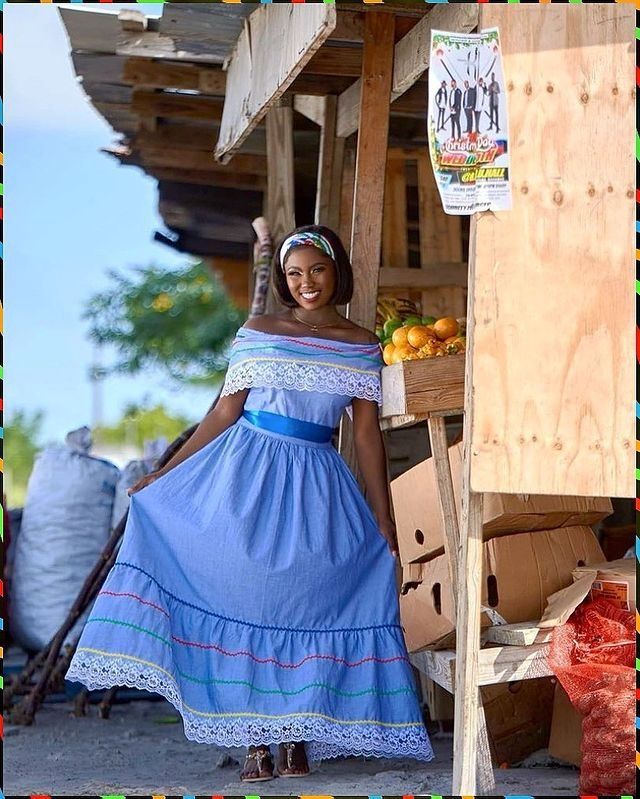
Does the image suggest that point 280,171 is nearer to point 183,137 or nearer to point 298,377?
point 183,137

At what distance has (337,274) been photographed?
4.53 meters

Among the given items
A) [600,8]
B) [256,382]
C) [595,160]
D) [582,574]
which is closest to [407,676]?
Answer: [582,574]

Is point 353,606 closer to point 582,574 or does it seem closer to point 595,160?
point 582,574

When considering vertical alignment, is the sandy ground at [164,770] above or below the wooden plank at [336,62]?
below

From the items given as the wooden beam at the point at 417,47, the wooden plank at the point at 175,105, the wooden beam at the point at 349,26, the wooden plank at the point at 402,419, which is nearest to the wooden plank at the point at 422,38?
the wooden beam at the point at 417,47

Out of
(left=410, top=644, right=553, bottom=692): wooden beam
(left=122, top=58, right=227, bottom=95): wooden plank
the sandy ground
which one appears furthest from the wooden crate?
(left=122, top=58, right=227, bottom=95): wooden plank

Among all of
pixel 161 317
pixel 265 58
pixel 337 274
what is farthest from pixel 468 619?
pixel 161 317

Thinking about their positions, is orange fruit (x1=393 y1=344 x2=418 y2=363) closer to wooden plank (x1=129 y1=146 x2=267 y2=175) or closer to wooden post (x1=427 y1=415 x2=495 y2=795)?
wooden post (x1=427 y1=415 x2=495 y2=795)

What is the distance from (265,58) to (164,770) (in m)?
2.75

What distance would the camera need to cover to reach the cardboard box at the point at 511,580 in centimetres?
415

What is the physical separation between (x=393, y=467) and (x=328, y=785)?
7.50 ft

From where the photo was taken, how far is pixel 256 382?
14.2ft

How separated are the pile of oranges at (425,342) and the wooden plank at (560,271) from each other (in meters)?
0.85

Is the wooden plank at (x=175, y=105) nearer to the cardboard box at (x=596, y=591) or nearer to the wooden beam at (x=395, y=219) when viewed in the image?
the wooden beam at (x=395, y=219)
